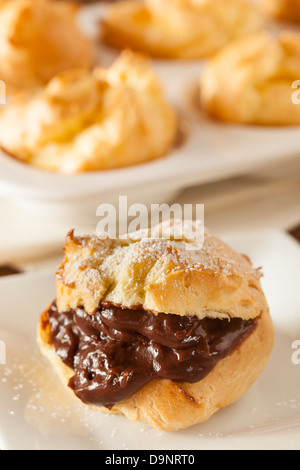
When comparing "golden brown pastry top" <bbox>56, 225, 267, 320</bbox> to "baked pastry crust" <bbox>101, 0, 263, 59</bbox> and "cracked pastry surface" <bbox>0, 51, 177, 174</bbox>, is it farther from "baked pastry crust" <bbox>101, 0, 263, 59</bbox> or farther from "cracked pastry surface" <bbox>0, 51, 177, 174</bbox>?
"baked pastry crust" <bbox>101, 0, 263, 59</bbox>

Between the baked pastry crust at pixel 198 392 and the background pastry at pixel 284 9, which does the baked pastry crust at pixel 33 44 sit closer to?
the background pastry at pixel 284 9

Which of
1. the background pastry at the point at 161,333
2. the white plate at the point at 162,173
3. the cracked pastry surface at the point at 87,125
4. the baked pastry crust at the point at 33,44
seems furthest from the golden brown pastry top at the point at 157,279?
the baked pastry crust at the point at 33,44

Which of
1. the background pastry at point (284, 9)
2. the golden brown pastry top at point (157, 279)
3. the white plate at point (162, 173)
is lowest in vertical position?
the golden brown pastry top at point (157, 279)

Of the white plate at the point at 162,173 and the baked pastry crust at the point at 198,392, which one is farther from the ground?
the white plate at the point at 162,173

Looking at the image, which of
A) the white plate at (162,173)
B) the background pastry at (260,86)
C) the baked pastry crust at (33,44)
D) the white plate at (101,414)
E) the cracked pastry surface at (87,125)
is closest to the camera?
the white plate at (101,414)

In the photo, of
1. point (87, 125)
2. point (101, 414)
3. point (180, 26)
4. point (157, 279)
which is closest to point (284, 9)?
point (180, 26)

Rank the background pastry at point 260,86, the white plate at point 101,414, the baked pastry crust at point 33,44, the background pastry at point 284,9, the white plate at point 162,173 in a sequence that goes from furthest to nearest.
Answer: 1. the background pastry at point 284,9
2. the baked pastry crust at point 33,44
3. the background pastry at point 260,86
4. the white plate at point 162,173
5. the white plate at point 101,414
